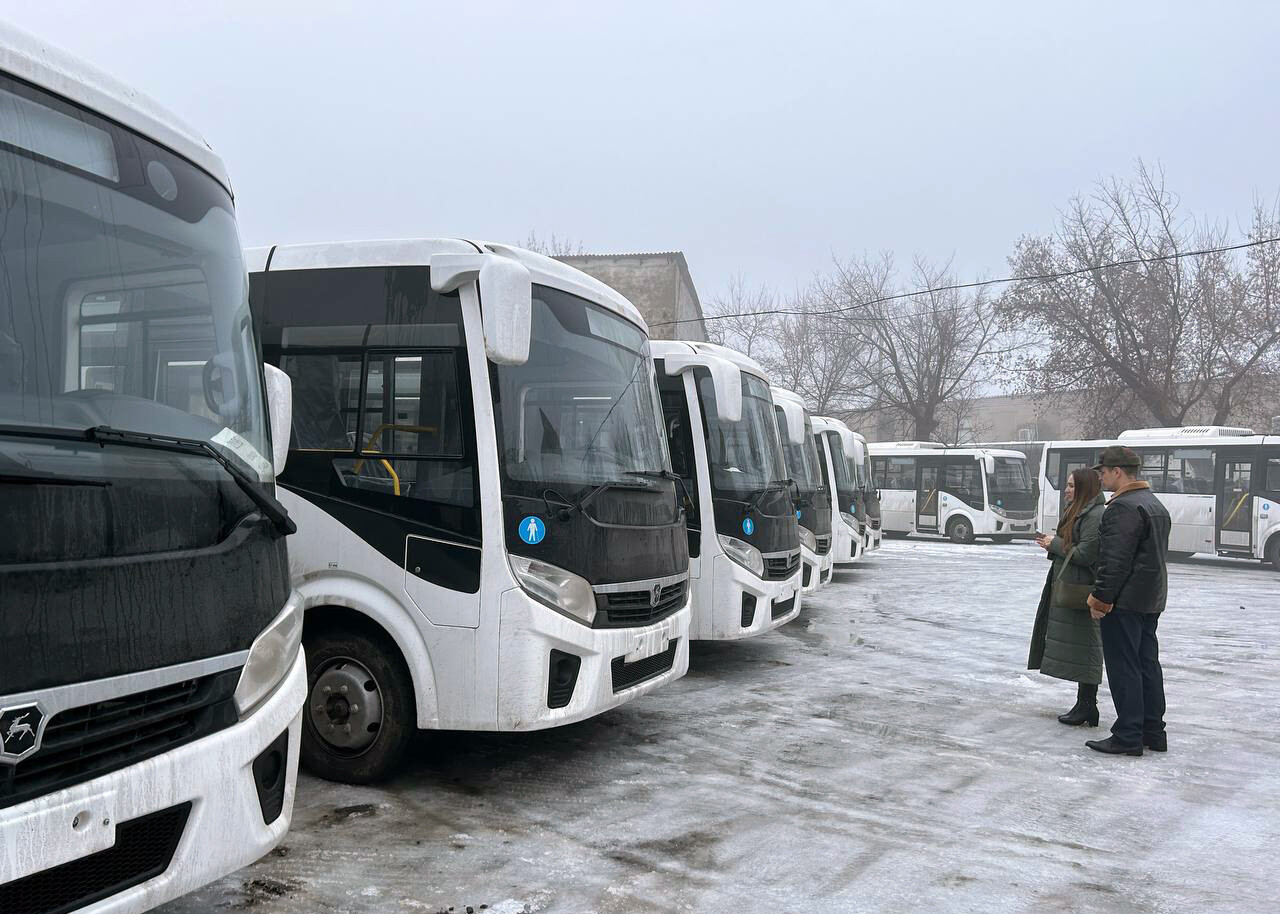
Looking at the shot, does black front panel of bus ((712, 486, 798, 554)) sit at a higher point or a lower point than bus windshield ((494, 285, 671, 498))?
lower

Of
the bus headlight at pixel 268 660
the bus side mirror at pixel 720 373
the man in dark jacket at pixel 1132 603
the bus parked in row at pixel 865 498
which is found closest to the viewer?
the bus headlight at pixel 268 660

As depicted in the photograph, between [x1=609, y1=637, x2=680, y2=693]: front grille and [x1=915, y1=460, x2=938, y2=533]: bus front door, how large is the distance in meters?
24.2

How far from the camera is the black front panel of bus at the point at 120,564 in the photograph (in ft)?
7.92

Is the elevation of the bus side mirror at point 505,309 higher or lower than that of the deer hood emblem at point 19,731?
higher

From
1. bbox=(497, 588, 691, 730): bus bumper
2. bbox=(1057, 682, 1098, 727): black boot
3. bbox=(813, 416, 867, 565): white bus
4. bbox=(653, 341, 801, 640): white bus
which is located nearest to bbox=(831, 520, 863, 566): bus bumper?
bbox=(813, 416, 867, 565): white bus

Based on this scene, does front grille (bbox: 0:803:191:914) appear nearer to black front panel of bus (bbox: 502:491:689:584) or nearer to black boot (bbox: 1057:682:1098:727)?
black front panel of bus (bbox: 502:491:689:584)

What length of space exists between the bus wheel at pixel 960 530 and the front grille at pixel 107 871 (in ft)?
91.4

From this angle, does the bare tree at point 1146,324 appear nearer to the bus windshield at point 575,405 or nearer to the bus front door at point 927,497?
the bus front door at point 927,497

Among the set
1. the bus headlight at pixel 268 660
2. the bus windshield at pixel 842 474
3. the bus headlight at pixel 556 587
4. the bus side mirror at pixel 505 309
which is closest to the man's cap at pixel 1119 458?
the bus headlight at pixel 556 587

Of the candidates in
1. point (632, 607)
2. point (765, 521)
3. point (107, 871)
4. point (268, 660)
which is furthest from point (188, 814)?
point (765, 521)

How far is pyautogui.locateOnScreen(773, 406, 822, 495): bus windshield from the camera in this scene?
12.2m

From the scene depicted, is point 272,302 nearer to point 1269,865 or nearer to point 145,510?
point 145,510

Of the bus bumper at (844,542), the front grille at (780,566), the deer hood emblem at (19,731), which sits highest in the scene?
the deer hood emblem at (19,731)

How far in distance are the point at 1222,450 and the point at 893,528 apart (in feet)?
32.9
